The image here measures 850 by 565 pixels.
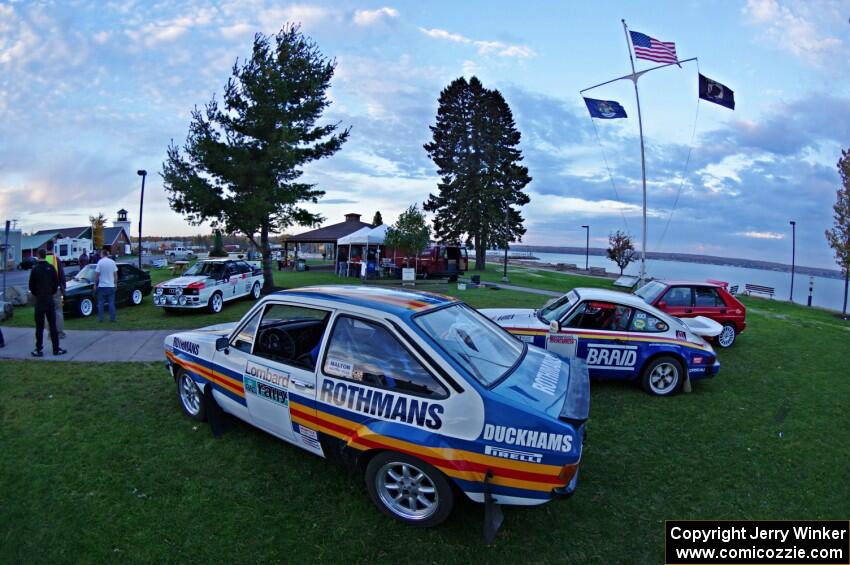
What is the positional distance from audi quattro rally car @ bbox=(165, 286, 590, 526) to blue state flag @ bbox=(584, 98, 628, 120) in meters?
15.5

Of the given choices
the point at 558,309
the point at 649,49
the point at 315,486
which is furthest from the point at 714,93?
the point at 315,486

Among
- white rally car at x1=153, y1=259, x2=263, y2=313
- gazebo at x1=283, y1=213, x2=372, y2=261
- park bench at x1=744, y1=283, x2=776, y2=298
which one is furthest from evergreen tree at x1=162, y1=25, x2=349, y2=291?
park bench at x1=744, y1=283, x2=776, y2=298

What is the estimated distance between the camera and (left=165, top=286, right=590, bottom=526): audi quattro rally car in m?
2.82

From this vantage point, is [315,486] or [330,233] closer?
[315,486]

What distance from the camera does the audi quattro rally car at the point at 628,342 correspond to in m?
6.09

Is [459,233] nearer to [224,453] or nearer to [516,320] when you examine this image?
[516,320]

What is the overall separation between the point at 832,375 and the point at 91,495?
11.1 m

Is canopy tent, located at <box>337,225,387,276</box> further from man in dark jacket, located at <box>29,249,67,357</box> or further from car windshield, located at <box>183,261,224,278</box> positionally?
man in dark jacket, located at <box>29,249,67,357</box>

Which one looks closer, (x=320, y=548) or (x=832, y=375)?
(x=320, y=548)

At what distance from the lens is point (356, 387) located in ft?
10.8

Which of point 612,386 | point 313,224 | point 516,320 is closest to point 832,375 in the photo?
point 612,386

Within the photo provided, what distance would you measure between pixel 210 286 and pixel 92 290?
117 inches

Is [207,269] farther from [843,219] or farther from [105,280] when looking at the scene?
[843,219]

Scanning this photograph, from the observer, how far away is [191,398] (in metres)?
4.99
